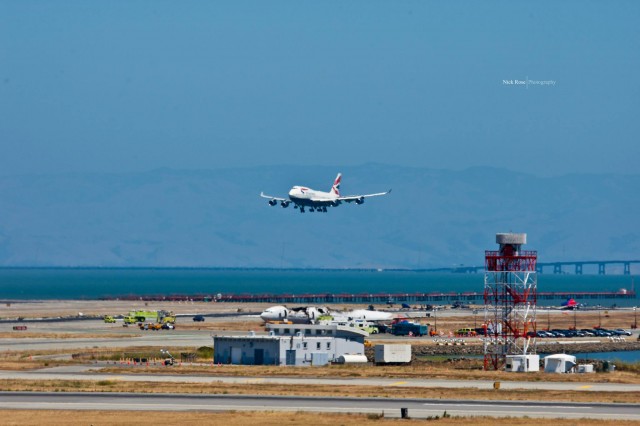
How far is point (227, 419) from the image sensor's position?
61.5 meters

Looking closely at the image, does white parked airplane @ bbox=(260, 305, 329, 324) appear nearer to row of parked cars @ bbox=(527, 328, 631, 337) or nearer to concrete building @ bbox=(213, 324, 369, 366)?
row of parked cars @ bbox=(527, 328, 631, 337)

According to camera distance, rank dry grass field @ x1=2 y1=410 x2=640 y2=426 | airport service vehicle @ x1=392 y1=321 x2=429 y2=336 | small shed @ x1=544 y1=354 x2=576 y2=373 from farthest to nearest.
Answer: airport service vehicle @ x1=392 y1=321 x2=429 y2=336, small shed @ x1=544 y1=354 x2=576 y2=373, dry grass field @ x1=2 y1=410 x2=640 y2=426

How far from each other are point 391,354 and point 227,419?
41.7m

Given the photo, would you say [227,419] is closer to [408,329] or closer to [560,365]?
[560,365]

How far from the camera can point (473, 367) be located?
101875mm

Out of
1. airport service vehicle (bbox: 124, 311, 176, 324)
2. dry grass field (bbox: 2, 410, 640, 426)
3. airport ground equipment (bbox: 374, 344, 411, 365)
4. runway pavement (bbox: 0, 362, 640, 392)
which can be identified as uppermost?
airport service vehicle (bbox: 124, 311, 176, 324)

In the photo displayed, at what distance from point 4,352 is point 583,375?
168 feet

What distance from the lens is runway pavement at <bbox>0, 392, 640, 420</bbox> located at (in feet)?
213

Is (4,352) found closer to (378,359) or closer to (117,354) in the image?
(117,354)

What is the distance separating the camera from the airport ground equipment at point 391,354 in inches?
3989

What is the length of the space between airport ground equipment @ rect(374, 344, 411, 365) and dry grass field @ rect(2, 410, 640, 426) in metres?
37.9

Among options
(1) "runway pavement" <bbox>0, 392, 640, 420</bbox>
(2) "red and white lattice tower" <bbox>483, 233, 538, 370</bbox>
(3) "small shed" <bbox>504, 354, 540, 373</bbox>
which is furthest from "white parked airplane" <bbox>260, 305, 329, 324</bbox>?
(1) "runway pavement" <bbox>0, 392, 640, 420</bbox>

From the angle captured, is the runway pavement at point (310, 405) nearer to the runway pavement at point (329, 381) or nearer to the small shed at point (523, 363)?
the runway pavement at point (329, 381)

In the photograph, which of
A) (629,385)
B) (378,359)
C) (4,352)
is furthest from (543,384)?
(4,352)
